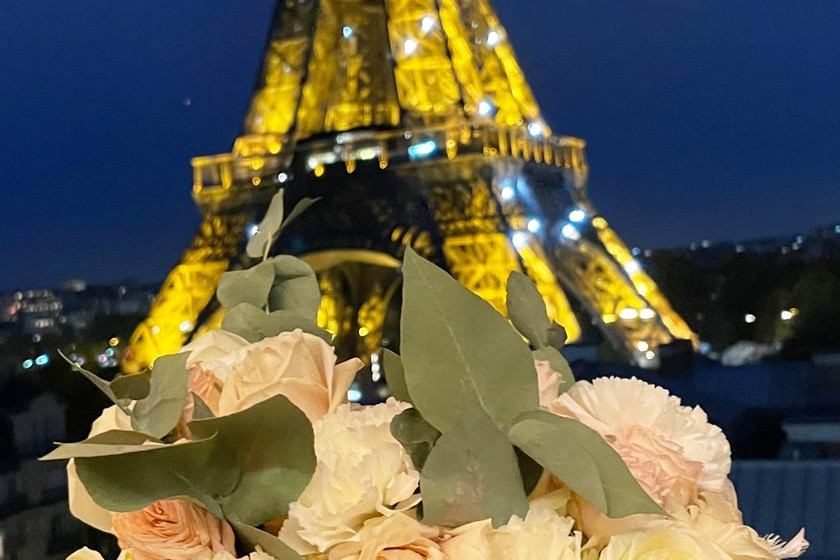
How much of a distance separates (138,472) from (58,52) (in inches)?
85.7

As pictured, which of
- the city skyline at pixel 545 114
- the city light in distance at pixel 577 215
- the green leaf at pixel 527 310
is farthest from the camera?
the city light in distance at pixel 577 215

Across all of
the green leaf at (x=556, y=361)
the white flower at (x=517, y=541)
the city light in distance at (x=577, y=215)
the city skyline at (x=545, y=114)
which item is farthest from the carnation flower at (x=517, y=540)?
the city light in distance at (x=577, y=215)

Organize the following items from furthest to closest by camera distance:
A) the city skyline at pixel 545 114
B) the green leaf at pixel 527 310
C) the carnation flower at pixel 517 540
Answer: the city skyline at pixel 545 114
the green leaf at pixel 527 310
the carnation flower at pixel 517 540

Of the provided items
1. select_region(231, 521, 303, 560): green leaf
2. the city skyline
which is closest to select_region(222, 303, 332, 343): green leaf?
select_region(231, 521, 303, 560): green leaf

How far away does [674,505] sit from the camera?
273 mm

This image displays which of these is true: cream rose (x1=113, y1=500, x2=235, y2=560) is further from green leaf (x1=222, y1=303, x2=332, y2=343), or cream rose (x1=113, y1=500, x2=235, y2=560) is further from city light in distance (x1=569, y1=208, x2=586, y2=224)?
city light in distance (x1=569, y1=208, x2=586, y2=224)

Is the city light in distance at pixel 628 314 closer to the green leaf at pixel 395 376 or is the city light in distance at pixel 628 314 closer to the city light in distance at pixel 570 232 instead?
the city light in distance at pixel 570 232

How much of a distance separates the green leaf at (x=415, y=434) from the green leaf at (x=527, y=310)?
0.27 feet

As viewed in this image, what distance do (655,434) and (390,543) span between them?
0.26 ft

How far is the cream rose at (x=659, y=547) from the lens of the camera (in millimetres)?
240

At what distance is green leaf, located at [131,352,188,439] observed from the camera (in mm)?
272

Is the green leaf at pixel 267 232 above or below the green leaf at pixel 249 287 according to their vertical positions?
above

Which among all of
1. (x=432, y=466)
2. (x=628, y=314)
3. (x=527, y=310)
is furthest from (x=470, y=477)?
(x=628, y=314)

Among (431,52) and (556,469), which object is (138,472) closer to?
(556,469)
